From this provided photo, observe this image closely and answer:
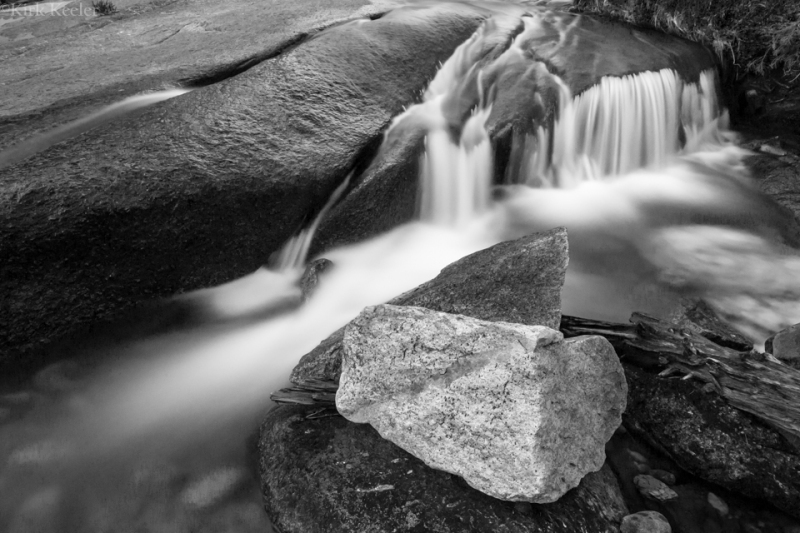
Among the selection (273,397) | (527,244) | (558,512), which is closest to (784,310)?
(527,244)

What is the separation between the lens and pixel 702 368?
145 inches

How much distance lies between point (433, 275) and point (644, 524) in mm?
3248

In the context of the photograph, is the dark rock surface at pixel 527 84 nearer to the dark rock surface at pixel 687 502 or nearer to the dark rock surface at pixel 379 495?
the dark rock surface at pixel 379 495

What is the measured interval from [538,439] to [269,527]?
187 cm

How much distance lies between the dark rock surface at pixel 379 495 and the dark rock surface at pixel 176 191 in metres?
2.42

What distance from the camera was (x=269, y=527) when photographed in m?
3.46

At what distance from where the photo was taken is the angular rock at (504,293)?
3783 mm

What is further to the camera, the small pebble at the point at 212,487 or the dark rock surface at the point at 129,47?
the dark rock surface at the point at 129,47

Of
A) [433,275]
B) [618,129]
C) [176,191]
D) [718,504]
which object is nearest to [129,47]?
[176,191]

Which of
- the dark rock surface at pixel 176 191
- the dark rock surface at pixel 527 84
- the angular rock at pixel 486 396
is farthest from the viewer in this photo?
the dark rock surface at pixel 527 84

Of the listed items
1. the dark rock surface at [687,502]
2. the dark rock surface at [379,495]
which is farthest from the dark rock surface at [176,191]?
the dark rock surface at [687,502]

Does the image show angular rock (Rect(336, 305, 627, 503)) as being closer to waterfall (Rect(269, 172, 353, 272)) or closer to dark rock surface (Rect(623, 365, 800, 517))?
dark rock surface (Rect(623, 365, 800, 517))

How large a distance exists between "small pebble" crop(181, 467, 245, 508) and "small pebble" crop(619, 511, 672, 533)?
8.27 feet

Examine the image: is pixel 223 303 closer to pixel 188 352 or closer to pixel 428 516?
pixel 188 352
